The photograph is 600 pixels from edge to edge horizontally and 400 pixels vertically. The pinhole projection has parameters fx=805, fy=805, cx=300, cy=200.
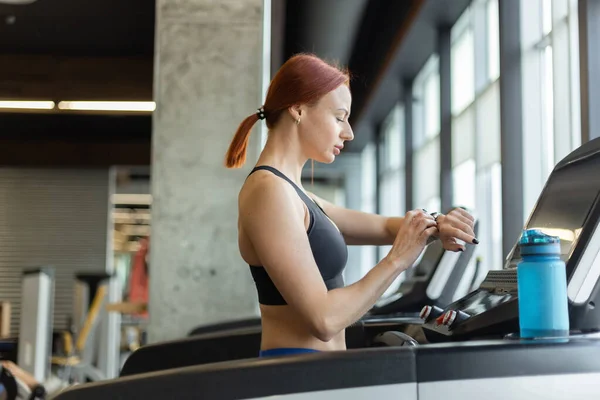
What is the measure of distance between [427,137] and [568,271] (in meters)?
6.53

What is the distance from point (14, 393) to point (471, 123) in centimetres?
409

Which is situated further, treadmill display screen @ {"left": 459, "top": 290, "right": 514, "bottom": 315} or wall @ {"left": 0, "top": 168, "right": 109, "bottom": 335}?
wall @ {"left": 0, "top": 168, "right": 109, "bottom": 335}

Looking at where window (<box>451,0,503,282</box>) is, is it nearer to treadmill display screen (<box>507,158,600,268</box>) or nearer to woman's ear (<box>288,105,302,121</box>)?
treadmill display screen (<box>507,158,600,268</box>)

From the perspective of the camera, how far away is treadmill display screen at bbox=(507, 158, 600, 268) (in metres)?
1.48

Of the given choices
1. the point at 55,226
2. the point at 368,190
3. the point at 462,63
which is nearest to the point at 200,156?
the point at 462,63

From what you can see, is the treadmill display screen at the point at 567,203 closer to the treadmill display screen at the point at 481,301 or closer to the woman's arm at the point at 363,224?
the treadmill display screen at the point at 481,301

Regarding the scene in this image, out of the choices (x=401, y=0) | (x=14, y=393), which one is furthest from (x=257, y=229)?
(x=401, y=0)

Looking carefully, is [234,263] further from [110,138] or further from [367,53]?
[110,138]

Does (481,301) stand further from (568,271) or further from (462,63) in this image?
(462,63)

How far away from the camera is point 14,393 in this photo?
8.99ft

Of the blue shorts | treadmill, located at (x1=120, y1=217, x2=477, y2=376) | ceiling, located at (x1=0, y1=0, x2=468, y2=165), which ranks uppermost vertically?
ceiling, located at (x1=0, y1=0, x2=468, y2=165)

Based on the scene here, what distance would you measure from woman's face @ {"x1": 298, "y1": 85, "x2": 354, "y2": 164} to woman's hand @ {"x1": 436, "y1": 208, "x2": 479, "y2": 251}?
26 cm

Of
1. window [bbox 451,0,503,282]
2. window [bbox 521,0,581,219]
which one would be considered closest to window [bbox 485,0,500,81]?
window [bbox 451,0,503,282]

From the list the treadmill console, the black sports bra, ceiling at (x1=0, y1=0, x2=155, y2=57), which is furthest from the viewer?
ceiling at (x1=0, y1=0, x2=155, y2=57)
